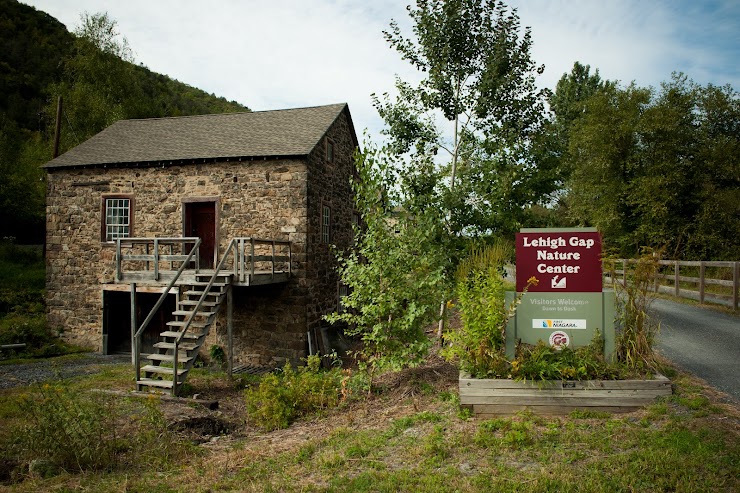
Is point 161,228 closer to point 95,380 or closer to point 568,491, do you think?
point 95,380

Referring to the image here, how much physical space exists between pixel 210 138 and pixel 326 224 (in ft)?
15.9

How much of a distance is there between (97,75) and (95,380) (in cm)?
2169

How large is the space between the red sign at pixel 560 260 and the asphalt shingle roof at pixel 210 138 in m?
8.03

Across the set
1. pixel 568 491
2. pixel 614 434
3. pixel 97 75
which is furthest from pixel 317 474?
pixel 97 75

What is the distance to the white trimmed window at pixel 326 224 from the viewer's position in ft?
48.1

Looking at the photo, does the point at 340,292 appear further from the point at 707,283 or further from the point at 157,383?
the point at 707,283

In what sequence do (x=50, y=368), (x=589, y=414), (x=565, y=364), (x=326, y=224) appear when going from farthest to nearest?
(x=326, y=224)
(x=50, y=368)
(x=565, y=364)
(x=589, y=414)

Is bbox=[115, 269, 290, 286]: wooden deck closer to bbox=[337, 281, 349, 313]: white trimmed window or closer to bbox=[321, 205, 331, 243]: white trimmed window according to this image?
bbox=[321, 205, 331, 243]: white trimmed window

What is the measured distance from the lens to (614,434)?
481 cm

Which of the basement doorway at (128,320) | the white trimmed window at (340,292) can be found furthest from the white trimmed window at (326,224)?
the basement doorway at (128,320)

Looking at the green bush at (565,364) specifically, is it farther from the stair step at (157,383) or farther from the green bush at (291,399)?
the stair step at (157,383)

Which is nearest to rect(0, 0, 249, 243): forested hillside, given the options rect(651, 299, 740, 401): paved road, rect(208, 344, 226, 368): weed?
rect(208, 344, 226, 368): weed

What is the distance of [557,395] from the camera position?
5508mm

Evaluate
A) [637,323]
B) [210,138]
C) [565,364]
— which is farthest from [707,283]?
[210,138]
